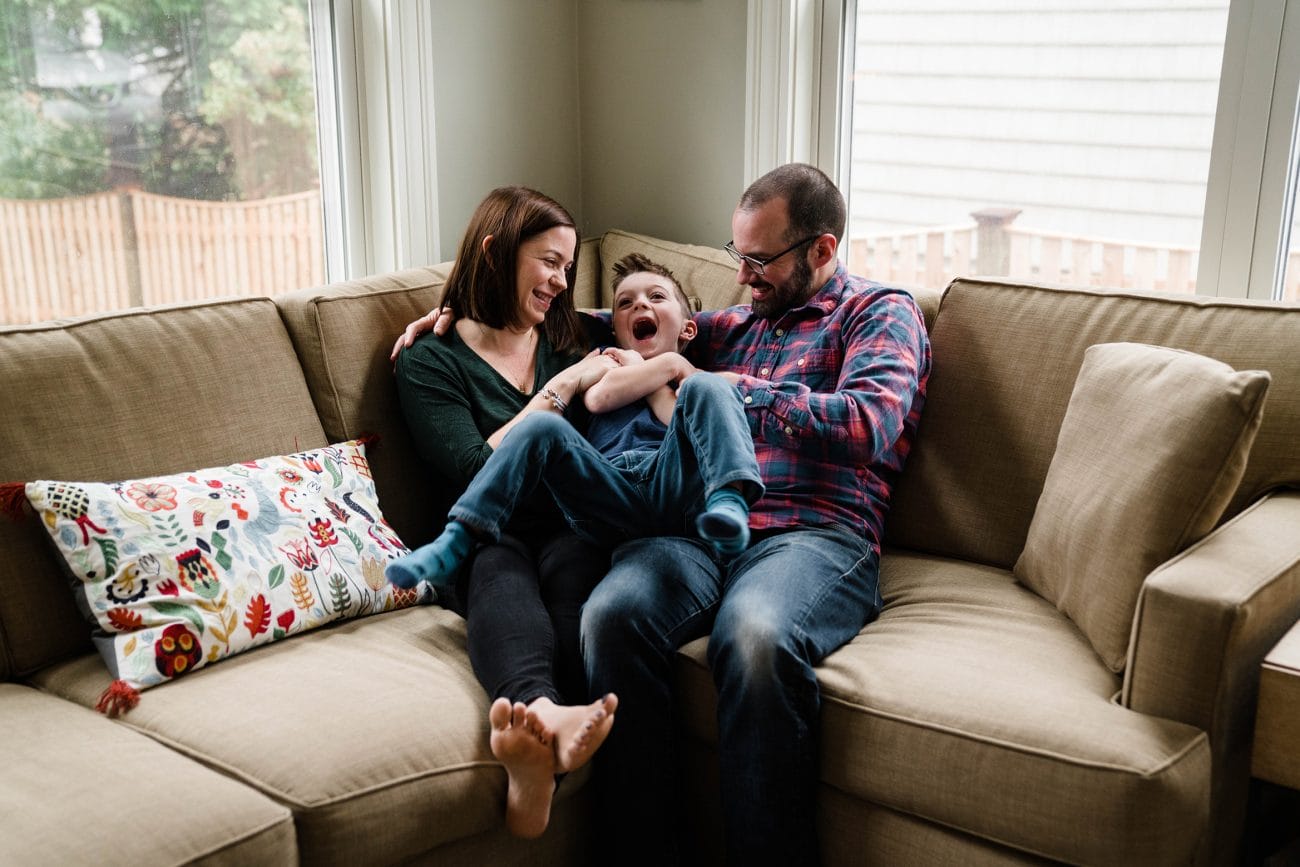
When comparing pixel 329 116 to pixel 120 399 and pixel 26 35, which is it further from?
pixel 120 399

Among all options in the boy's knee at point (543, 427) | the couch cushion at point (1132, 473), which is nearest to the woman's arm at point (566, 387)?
the boy's knee at point (543, 427)

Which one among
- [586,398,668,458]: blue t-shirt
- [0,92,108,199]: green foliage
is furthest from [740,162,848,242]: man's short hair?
[0,92,108,199]: green foliage

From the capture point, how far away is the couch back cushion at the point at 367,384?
2340 mm

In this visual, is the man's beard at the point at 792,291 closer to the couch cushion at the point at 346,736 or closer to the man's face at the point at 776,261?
the man's face at the point at 776,261

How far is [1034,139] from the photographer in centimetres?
277

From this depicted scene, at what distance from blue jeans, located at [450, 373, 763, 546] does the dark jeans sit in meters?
0.08

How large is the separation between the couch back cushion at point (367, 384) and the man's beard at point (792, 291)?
2.44 feet

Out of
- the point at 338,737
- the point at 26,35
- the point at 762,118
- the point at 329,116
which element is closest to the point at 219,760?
the point at 338,737

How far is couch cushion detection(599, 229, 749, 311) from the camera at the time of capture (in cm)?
274

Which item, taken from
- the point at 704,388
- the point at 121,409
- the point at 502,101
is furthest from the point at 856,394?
the point at 502,101

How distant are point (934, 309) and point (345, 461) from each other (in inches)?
47.1

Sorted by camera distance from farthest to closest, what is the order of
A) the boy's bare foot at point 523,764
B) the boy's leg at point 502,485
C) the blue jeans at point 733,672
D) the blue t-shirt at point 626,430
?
the blue t-shirt at point 626,430, the boy's leg at point 502,485, the blue jeans at point 733,672, the boy's bare foot at point 523,764

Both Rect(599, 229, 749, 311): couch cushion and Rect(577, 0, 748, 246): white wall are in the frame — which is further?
Rect(577, 0, 748, 246): white wall

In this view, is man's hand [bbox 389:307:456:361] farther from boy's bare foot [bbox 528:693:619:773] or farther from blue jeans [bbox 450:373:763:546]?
boy's bare foot [bbox 528:693:619:773]
